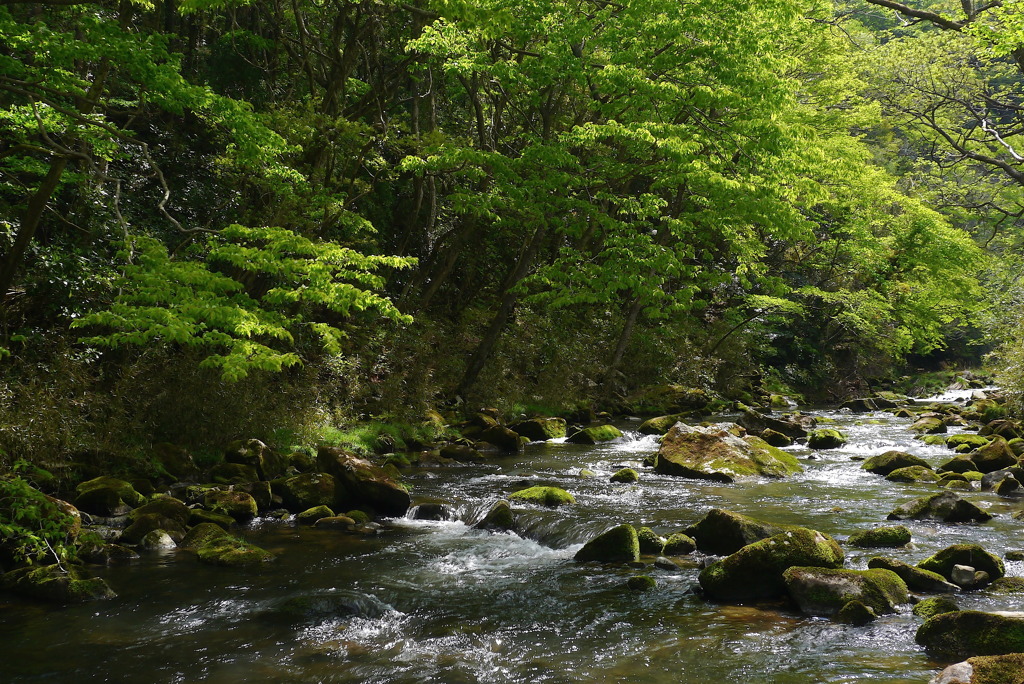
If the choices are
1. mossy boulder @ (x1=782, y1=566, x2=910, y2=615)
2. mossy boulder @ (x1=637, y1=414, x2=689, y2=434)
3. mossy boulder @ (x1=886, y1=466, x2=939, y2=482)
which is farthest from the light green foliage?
mossy boulder @ (x1=637, y1=414, x2=689, y2=434)

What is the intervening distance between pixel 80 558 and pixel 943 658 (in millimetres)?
7392

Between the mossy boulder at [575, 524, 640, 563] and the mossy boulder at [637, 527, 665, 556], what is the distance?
0.21 meters

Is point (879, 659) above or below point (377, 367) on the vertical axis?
below

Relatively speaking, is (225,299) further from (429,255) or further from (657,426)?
(429,255)

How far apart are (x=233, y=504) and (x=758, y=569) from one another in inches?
239

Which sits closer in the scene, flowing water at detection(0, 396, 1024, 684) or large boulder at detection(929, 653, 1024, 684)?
large boulder at detection(929, 653, 1024, 684)

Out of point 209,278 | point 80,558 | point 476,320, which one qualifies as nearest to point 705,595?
point 80,558

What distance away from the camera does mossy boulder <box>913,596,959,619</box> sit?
18.9 ft

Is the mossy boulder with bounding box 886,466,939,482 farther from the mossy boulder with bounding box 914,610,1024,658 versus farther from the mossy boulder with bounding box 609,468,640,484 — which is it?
the mossy boulder with bounding box 914,610,1024,658

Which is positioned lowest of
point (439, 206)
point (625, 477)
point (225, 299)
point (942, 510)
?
point (942, 510)

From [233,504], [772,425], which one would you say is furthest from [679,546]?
[772,425]

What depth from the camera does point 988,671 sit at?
164 inches

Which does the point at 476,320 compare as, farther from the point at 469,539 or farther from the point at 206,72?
the point at 469,539

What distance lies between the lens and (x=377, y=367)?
1593cm
